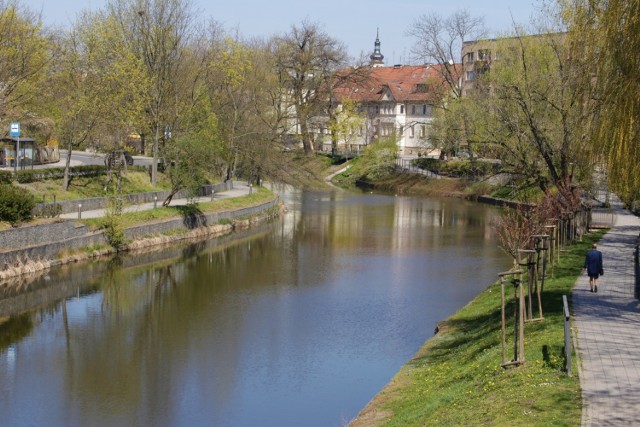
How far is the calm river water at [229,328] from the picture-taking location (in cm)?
1795

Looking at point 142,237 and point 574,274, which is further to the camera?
point 142,237

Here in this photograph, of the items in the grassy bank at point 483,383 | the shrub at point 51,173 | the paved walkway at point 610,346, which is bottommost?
the grassy bank at point 483,383

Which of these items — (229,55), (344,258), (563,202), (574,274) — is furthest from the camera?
(229,55)

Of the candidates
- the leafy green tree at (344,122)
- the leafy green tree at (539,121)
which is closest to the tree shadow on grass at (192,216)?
the leafy green tree at (539,121)

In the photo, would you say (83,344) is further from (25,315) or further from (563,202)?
(563,202)

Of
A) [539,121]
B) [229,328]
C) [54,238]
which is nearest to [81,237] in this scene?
[54,238]

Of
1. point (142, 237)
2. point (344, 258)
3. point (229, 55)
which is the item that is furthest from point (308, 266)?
point (229, 55)

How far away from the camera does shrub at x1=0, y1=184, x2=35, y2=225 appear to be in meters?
31.6

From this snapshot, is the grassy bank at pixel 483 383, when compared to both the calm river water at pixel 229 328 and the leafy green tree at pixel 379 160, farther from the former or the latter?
the leafy green tree at pixel 379 160

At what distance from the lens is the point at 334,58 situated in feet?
255

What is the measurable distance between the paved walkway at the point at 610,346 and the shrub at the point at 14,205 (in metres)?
19.9

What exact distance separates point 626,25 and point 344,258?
21591mm

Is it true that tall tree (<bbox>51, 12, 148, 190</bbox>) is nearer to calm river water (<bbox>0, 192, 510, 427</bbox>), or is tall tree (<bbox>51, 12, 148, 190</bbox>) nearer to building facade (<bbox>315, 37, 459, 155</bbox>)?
calm river water (<bbox>0, 192, 510, 427</bbox>)

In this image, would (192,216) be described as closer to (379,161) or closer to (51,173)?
(51,173)
